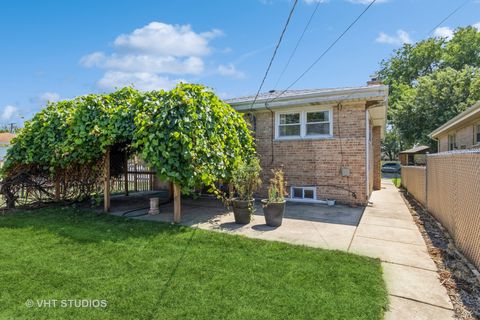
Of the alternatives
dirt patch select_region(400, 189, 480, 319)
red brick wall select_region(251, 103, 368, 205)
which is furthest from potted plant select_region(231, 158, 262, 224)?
dirt patch select_region(400, 189, 480, 319)

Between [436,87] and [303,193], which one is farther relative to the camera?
[436,87]

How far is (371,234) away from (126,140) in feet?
21.7

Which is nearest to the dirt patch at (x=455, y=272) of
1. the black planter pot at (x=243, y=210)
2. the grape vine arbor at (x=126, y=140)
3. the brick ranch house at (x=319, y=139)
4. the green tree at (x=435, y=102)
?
the brick ranch house at (x=319, y=139)

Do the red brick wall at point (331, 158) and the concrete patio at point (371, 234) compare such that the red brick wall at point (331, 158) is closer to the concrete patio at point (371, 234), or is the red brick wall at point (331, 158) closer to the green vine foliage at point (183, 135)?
the concrete patio at point (371, 234)

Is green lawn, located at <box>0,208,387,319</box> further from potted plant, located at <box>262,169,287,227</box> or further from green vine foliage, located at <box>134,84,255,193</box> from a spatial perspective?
green vine foliage, located at <box>134,84,255,193</box>

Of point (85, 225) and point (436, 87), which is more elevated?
point (436, 87)

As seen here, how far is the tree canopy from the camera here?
20438mm

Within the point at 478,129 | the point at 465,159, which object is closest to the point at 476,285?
the point at 465,159

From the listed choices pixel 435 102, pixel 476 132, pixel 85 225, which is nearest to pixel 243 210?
pixel 85 225

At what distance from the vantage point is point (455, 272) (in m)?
3.70

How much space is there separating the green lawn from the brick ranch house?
444 centimetres

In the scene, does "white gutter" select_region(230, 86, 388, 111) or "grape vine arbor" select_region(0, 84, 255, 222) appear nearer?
"grape vine arbor" select_region(0, 84, 255, 222)

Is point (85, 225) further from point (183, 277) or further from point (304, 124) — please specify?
point (304, 124)

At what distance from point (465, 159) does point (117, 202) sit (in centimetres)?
935
